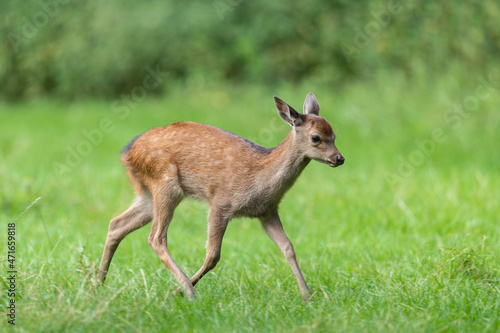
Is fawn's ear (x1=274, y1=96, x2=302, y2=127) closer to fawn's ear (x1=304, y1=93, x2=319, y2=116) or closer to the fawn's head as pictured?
the fawn's head

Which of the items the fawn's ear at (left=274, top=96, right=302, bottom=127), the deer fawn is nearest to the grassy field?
the deer fawn

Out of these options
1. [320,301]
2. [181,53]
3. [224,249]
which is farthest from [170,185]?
[181,53]

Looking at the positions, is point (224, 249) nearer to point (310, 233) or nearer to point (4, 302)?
point (310, 233)

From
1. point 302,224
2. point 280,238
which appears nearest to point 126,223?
point 280,238

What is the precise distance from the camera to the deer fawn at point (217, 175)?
496 cm

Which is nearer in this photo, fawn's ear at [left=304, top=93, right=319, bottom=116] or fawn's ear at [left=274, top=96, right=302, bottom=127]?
fawn's ear at [left=274, top=96, right=302, bottom=127]

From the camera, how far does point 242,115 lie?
13.7 metres

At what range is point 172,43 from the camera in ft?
56.3

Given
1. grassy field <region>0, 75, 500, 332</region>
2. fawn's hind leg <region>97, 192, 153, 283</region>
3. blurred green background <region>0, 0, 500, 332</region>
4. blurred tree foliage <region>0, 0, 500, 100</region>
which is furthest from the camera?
blurred tree foliage <region>0, 0, 500, 100</region>

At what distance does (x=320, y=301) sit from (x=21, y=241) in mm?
3247

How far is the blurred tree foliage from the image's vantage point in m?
16.5

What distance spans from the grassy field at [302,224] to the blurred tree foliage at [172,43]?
1.25 meters

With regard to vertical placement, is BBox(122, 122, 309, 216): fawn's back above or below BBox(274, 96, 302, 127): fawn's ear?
below

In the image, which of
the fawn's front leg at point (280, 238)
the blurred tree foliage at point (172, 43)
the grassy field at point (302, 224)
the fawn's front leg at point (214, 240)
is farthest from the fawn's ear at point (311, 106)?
the blurred tree foliage at point (172, 43)
